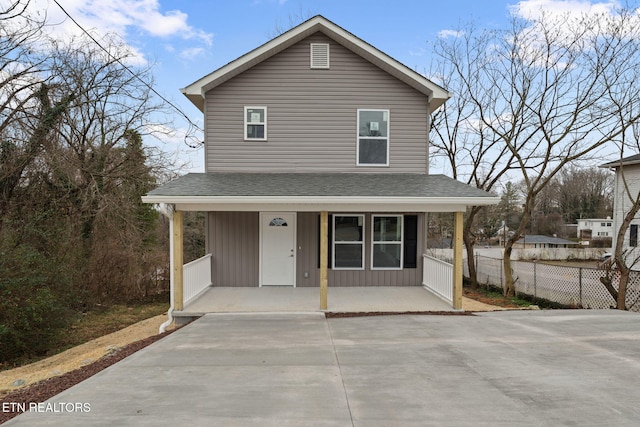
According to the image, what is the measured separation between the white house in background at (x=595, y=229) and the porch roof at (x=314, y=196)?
40.6 meters

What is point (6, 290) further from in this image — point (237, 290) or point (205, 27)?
point (205, 27)

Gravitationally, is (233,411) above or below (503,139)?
below

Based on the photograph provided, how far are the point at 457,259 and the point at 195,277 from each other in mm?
5646

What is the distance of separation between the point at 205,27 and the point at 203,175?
6964 mm

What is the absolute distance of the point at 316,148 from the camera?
9836 mm

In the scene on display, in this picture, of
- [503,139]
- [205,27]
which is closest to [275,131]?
[205,27]

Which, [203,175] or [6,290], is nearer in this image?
[6,290]

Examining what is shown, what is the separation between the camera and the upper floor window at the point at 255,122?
31.9 feet

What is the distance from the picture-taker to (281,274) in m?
9.79

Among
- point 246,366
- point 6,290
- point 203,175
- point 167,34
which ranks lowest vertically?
point 246,366

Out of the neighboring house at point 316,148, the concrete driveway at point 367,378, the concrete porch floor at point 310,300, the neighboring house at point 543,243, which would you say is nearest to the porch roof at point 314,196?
the neighboring house at point 316,148

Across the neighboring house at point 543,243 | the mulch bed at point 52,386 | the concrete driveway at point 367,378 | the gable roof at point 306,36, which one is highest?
the gable roof at point 306,36

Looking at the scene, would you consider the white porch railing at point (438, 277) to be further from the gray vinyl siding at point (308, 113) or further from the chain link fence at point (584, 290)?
the chain link fence at point (584, 290)

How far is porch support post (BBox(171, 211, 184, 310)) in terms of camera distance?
733 centimetres
